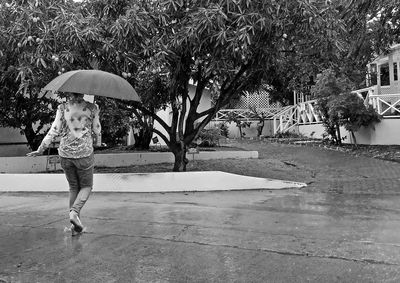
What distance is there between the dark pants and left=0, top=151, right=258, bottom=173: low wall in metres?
5.90

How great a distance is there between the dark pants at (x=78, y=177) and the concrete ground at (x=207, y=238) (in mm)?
396

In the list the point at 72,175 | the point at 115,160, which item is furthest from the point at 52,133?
the point at 115,160

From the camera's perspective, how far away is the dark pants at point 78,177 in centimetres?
522

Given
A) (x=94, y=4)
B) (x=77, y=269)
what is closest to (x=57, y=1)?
(x=94, y=4)

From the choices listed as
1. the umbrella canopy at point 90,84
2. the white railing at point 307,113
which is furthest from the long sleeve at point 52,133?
the white railing at point 307,113

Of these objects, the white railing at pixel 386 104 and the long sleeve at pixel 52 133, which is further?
the white railing at pixel 386 104

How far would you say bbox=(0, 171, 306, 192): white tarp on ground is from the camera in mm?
8727

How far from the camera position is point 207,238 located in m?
5.00

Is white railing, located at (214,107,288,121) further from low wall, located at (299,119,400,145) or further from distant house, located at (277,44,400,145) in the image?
low wall, located at (299,119,400,145)

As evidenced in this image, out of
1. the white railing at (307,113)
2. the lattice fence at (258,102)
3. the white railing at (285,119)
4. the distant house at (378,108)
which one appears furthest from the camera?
the lattice fence at (258,102)

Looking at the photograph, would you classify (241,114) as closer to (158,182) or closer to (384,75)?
(384,75)

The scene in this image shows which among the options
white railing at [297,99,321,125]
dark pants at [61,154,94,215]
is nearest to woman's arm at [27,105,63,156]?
dark pants at [61,154,94,215]

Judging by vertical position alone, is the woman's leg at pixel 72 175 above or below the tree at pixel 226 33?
below

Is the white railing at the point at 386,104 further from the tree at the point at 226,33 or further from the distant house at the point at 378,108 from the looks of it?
the tree at the point at 226,33
